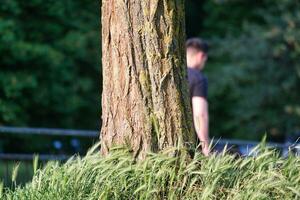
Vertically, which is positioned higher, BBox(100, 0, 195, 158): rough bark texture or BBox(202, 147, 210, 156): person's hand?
BBox(100, 0, 195, 158): rough bark texture

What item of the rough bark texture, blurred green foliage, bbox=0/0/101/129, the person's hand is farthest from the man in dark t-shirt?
blurred green foliage, bbox=0/0/101/129

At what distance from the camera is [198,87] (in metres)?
7.79

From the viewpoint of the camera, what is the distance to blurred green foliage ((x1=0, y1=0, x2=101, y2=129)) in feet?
57.3

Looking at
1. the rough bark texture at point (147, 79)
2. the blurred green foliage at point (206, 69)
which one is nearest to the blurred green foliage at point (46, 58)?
the blurred green foliage at point (206, 69)

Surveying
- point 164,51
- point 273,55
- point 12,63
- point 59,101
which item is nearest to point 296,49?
point 273,55

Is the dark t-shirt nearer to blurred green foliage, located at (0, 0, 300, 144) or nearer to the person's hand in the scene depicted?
the person's hand

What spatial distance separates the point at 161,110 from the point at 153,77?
0.23 meters

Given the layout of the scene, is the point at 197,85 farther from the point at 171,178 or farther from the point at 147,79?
the point at 171,178

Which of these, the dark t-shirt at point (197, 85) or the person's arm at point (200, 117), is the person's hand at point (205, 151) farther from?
the dark t-shirt at point (197, 85)

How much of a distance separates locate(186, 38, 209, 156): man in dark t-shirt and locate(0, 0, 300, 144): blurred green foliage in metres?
8.34

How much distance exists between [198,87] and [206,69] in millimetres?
16477

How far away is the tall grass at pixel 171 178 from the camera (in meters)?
5.56

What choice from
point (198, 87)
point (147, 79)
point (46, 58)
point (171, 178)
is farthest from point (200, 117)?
point (46, 58)

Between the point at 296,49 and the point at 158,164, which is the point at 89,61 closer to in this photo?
the point at 296,49
